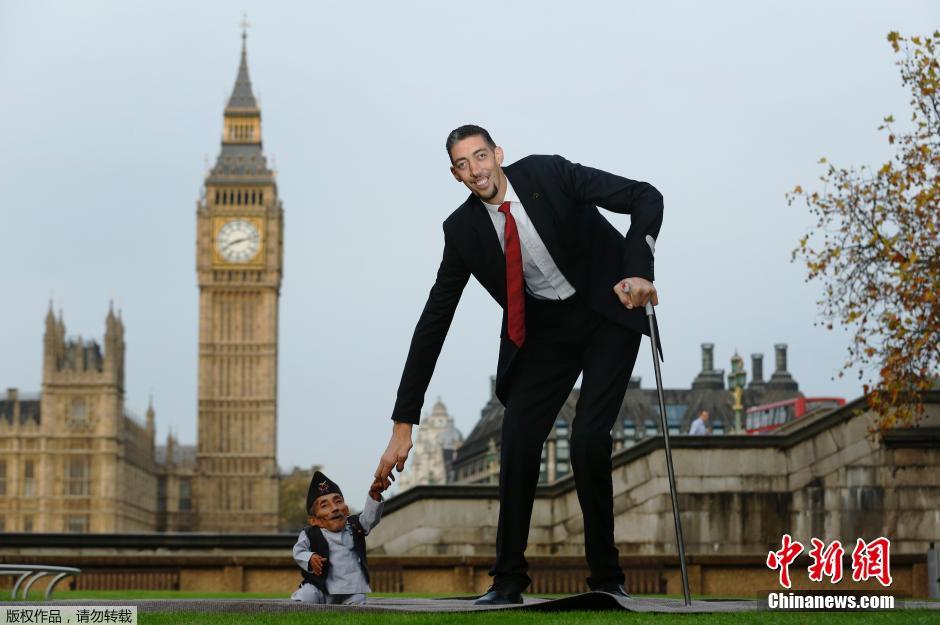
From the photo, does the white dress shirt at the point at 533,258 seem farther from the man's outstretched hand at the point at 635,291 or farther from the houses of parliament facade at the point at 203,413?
the houses of parliament facade at the point at 203,413

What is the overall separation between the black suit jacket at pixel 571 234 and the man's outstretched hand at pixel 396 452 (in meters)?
0.46

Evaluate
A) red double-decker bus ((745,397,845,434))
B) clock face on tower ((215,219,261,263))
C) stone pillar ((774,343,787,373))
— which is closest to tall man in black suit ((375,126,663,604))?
red double-decker bus ((745,397,845,434))

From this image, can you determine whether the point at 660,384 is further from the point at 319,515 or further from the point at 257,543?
the point at 257,543

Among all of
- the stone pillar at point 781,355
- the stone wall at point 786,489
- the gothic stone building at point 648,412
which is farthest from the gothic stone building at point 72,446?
the stone wall at point 786,489

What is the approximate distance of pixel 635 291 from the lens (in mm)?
5992

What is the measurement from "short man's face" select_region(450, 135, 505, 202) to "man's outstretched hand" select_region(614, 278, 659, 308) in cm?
63

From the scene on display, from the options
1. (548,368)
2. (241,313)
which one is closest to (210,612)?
(548,368)

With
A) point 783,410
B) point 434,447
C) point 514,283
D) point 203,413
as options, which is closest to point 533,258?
point 514,283

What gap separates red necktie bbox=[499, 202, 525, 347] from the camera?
6.14 m

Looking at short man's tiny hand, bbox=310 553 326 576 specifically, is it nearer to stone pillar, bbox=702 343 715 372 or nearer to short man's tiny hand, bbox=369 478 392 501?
short man's tiny hand, bbox=369 478 392 501

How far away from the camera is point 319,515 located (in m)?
6.73

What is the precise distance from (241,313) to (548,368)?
102 m

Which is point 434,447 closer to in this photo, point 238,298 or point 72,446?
point 238,298

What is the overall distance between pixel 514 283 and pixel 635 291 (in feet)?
1.63
